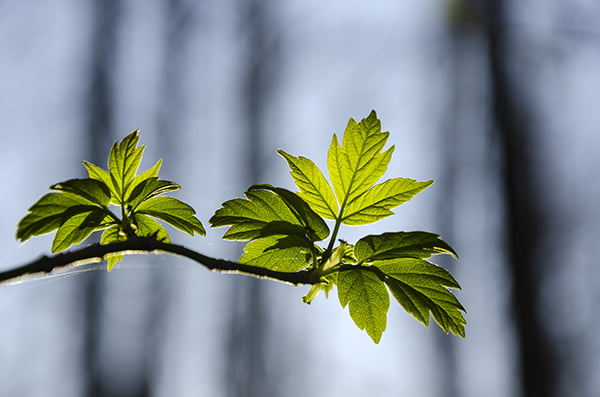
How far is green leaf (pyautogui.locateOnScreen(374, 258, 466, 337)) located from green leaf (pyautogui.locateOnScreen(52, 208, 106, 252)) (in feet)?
0.70

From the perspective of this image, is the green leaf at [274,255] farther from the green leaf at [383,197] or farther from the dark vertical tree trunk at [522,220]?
the dark vertical tree trunk at [522,220]

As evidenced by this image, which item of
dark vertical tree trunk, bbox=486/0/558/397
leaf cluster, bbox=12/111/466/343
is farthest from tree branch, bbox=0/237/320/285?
dark vertical tree trunk, bbox=486/0/558/397

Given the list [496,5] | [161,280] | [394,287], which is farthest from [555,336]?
[394,287]

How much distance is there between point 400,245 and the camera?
367 mm

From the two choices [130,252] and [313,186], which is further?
[313,186]

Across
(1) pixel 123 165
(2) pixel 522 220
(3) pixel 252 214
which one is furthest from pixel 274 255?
(2) pixel 522 220

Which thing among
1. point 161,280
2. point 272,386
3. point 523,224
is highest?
point 523,224

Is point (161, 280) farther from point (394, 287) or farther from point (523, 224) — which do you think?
point (394, 287)

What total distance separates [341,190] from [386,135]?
58 mm

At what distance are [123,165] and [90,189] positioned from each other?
4 centimetres

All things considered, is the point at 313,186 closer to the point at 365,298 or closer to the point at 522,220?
the point at 365,298

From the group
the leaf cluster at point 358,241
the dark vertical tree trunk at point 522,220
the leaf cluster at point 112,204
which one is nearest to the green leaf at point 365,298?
the leaf cluster at point 358,241

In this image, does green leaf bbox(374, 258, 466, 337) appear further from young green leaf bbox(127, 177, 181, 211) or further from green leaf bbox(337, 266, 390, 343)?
young green leaf bbox(127, 177, 181, 211)

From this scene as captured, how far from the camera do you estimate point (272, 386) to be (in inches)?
138
